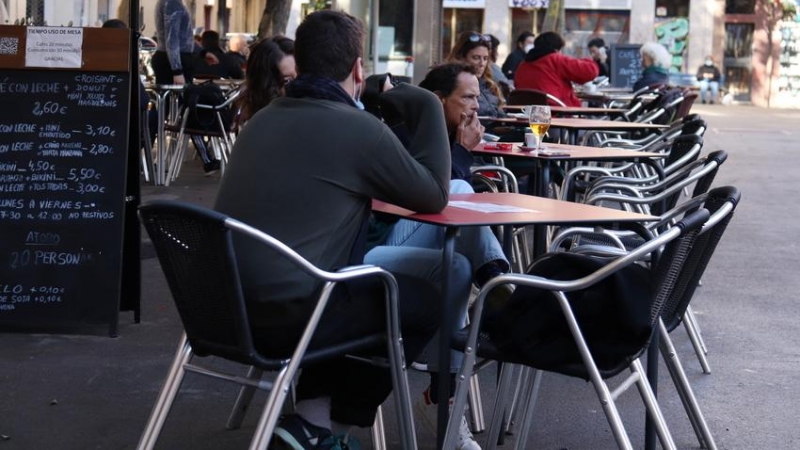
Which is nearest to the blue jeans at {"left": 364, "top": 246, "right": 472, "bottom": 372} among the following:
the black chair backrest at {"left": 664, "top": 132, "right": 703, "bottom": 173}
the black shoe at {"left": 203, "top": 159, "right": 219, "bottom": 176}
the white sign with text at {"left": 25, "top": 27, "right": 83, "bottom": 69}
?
the white sign with text at {"left": 25, "top": 27, "right": 83, "bottom": 69}

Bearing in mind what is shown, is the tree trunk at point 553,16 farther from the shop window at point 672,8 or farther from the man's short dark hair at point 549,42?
the man's short dark hair at point 549,42

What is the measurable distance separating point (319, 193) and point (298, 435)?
67 cm

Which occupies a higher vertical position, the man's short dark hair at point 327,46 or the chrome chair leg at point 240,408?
the man's short dark hair at point 327,46

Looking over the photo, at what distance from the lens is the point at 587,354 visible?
3301mm

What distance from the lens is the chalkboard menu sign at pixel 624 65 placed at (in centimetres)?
2294

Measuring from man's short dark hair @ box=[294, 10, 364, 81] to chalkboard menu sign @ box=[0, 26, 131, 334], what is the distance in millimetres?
2180

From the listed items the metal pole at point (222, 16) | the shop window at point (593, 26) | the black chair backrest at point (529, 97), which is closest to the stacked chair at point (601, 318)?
the black chair backrest at point (529, 97)

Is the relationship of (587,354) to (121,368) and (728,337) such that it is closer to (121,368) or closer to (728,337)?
(121,368)

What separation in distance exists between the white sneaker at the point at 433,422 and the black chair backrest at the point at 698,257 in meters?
0.70

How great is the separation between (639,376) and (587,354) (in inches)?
9.4

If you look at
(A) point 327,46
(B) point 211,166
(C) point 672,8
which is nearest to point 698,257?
(A) point 327,46

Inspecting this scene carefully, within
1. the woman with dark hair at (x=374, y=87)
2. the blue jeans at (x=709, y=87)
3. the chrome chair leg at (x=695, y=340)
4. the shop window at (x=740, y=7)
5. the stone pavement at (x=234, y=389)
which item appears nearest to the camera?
the stone pavement at (x=234, y=389)

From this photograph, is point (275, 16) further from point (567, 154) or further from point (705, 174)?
point (705, 174)

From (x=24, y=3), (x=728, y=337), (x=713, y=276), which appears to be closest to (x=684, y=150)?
(x=728, y=337)
